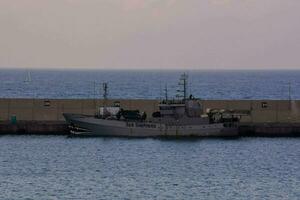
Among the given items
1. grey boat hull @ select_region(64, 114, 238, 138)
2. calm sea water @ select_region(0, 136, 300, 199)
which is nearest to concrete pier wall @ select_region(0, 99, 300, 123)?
grey boat hull @ select_region(64, 114, 238, 138)

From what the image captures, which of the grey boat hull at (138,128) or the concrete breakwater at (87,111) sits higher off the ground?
the concrete breakwater at (87,111)

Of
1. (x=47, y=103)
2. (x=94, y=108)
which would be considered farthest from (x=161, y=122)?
(x=47, y=103)

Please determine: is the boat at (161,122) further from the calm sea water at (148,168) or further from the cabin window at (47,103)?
the cabin window at (47,103)

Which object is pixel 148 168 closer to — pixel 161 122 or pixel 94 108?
pixel 161 122

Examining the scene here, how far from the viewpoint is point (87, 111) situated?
106 meters

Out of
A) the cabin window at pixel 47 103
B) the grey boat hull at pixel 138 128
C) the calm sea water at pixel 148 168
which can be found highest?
the cabin window at pixel 47 103

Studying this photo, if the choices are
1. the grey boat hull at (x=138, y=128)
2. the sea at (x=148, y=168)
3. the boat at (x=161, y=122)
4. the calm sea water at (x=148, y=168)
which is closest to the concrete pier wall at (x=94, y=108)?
the boat at (x=161, y=122)

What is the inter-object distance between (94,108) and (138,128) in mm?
8297

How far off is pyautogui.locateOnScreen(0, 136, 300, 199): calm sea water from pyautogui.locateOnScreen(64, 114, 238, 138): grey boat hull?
5.31 feet

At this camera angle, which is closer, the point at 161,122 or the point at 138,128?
the point at 161,122

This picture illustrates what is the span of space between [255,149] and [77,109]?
2212 cm

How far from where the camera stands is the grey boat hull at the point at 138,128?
98.7m

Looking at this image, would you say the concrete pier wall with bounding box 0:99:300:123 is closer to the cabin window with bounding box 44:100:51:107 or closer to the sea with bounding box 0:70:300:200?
the cabin window with bounding box 44:100:51:107

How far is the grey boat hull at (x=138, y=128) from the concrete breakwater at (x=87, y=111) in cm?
196
